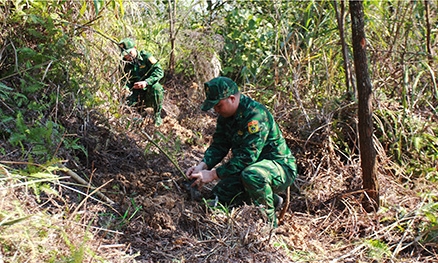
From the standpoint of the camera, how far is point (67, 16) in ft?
13.8

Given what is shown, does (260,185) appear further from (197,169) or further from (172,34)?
(172,34)

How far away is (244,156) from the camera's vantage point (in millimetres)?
3422

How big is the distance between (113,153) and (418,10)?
138 inches

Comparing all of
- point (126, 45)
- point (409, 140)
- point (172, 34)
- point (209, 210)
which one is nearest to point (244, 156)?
point (209, 210)

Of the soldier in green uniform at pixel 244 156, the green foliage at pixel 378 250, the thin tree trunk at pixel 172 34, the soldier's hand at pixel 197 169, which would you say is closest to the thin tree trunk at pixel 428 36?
the soldier in green uniform at pixel 244 156

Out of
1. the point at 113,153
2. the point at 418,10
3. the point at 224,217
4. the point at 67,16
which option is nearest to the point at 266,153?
the point at 224,217

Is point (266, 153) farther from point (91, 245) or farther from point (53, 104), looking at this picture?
point (53, 104)

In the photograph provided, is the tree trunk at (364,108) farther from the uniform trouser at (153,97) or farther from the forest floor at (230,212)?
the uniform trouser at (153,97)

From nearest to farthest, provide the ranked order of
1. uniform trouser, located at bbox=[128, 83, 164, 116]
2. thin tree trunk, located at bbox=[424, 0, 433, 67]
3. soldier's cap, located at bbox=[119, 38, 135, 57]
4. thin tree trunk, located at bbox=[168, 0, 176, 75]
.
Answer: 1. thin tree trunk, located at bbox=[424, 0, 433, 67]
2. soldier's cap, located at bbox=[119, 38, 135, 57]
3. uniform trouser, located at bbox=[128, 83, 164, 116]
4. thin tree trunk, located at bbox=[168, 0, 176, 75]

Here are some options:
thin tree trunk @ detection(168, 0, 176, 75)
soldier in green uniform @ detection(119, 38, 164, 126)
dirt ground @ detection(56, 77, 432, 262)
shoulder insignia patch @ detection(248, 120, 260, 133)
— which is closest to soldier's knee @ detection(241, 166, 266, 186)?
dirt ground @ detection(56, 77, 432, 262)

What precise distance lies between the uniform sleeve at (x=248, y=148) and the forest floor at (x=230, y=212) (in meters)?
0.28

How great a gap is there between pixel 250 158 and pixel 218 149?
1.33 feet

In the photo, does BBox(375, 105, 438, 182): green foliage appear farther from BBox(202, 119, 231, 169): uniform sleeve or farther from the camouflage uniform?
BBox(202, 119, 231, 169): uniform sleeve

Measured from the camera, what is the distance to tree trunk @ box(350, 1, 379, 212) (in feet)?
11.5
